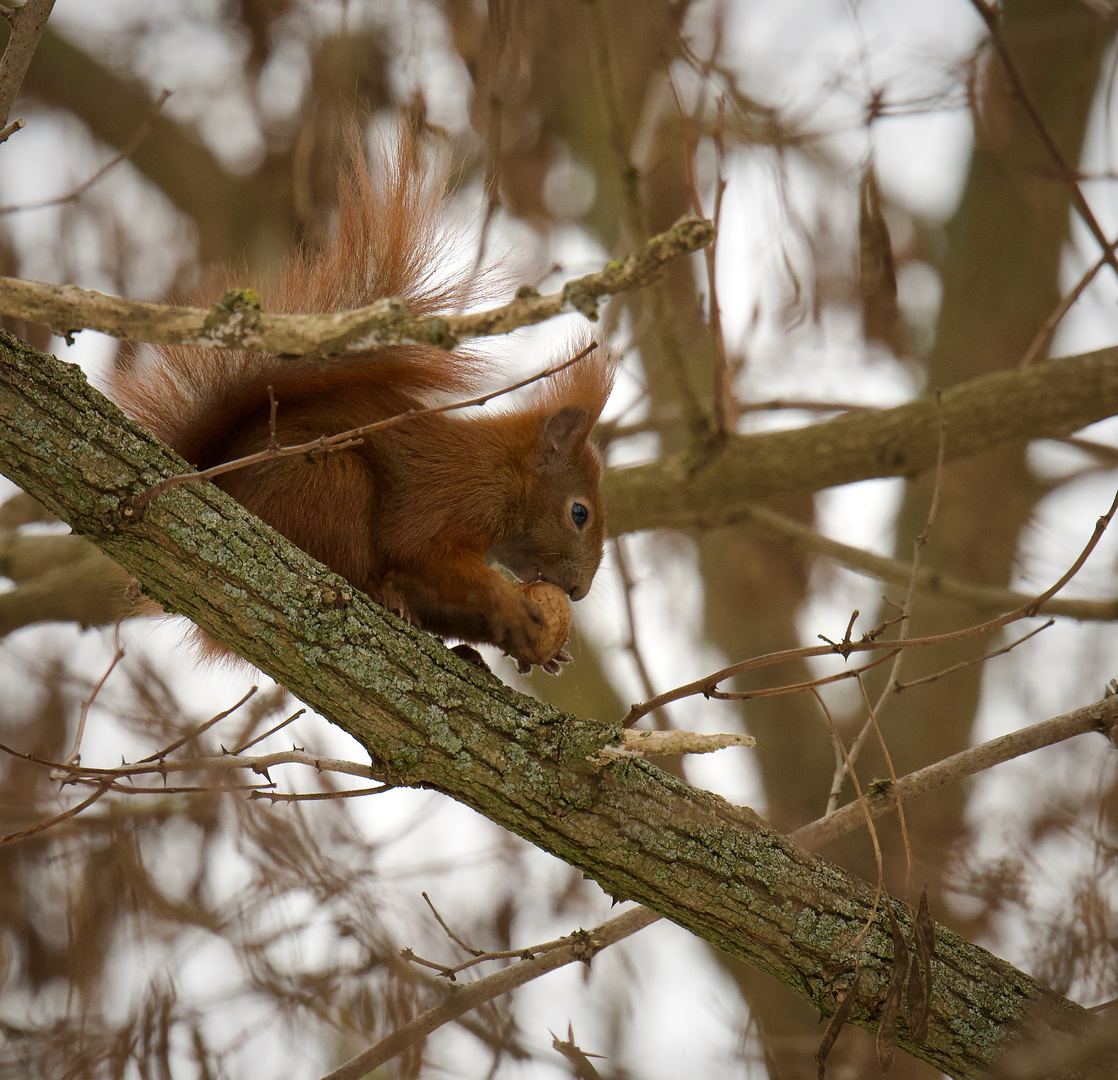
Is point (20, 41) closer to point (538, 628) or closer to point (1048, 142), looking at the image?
point (538, 628)

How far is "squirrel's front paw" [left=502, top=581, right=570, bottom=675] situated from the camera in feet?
7.11

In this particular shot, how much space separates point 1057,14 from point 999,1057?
158 inches

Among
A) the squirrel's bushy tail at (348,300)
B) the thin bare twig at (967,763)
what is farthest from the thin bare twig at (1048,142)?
the squirrel's bushy tail at (348,300)

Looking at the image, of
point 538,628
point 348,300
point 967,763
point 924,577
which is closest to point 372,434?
point 348,300

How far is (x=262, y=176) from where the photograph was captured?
4445 mm

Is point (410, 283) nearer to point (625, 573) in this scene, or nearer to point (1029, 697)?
point (625, 573)

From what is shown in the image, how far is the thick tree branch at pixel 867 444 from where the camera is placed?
3.06 metres

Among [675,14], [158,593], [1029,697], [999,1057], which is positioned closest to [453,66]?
[675,14]

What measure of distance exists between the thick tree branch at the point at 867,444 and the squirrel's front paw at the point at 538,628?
45.2 inches

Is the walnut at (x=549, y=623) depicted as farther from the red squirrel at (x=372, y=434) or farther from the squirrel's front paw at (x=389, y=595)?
the squirrel's front paw at (x=389, y=595)

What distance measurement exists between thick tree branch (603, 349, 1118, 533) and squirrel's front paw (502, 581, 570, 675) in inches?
45.2

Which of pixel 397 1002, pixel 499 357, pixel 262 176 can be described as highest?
pixel 262 176

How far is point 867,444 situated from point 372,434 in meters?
1.60

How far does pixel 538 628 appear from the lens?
2178 mm
